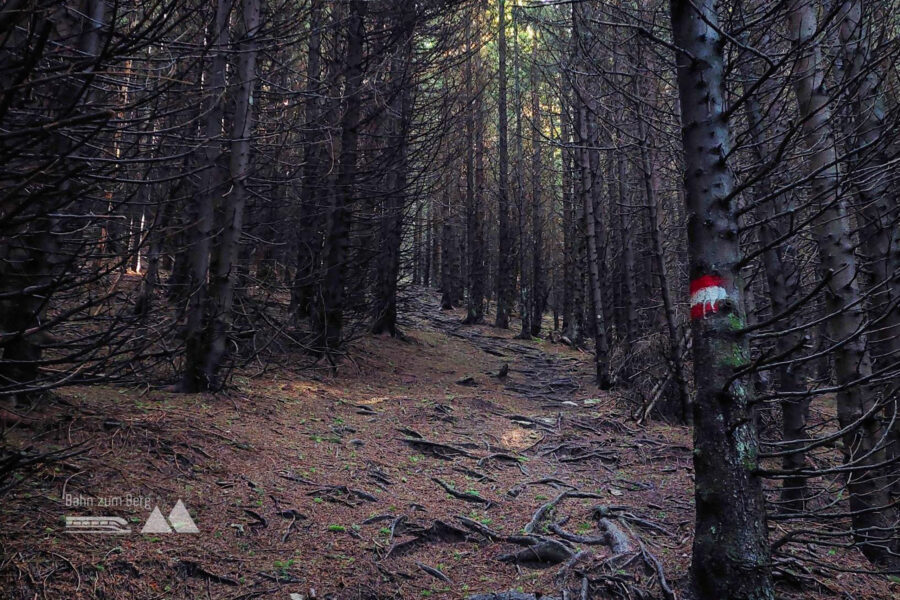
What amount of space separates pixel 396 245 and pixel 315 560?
35.8ft

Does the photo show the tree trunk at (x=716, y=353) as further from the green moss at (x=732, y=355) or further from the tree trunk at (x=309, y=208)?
the tree trunk at (x=309, y=208)

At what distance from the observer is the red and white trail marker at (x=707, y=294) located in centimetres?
283

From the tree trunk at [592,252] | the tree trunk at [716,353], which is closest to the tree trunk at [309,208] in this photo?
the tree trunk at [592,252]

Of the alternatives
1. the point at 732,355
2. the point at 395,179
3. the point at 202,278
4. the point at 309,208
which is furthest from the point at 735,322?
the point at 395,179

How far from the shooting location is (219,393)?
7070 mm

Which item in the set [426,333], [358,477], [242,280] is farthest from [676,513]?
[426,333]

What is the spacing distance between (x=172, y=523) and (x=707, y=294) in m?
3.72

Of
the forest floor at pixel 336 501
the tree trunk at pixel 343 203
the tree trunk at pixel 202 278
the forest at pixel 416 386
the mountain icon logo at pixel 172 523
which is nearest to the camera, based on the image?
the forest at pixel 416 386

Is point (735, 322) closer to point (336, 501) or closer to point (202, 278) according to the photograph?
point (336, 501)

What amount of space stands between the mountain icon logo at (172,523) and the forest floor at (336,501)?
0.06 m

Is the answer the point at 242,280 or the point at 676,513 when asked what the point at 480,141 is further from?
the point at 676,513

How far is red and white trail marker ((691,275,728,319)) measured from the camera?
2.83 m

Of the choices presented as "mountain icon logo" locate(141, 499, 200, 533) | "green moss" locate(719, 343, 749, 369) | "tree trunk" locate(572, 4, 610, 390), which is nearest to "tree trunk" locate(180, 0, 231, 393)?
"mountain icon logo" locate(141, 499, 200, 533)

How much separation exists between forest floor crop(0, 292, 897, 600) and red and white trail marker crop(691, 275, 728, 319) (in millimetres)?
1742
